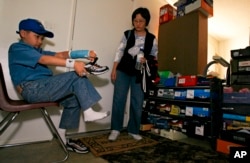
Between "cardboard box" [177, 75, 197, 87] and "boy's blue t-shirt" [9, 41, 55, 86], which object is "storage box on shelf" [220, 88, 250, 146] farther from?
"boy's blue t-shirt" [9, 41, 55, 86]

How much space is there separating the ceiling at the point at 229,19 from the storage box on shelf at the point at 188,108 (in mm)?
1639

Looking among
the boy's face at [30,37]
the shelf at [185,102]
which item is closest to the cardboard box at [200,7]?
the shelf at [185,102]

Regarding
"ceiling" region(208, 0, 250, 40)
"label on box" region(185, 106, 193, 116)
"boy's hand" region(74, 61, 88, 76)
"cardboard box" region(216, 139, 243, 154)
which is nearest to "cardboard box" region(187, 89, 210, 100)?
"label on box" region(185, 106, 193, 116)

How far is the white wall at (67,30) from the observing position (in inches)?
51.3

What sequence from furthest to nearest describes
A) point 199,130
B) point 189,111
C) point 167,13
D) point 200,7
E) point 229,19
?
point 229,19 < point 167,13 < point 200,7 < point 189,111 < point 199,130

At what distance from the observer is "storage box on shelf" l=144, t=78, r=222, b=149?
146 centimetres

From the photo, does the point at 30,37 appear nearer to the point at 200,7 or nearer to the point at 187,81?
the point at 187,81

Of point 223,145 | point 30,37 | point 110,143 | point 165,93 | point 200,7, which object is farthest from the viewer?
point 200,7

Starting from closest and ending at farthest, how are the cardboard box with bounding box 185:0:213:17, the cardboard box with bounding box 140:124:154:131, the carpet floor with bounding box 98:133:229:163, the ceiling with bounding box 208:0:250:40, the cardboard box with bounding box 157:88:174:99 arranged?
the carpet floor with bounding box 98:133:229:163
the cardboard box with bounding box 157:88:174:99
the cardboard box with bounding box 140:124:154:131
the cardboard box with bounding box 185:0:213:17
the ceiling with bounding box 208:0:250:40

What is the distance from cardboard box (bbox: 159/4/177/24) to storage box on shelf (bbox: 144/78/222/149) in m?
1.02

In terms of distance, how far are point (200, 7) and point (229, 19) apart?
4.06 ft

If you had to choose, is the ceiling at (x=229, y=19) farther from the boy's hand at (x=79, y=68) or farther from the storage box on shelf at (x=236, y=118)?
the boy's hand at (x=79, y=68)

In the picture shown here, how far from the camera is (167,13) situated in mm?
2350

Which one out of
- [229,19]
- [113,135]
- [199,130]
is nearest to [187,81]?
[199,130]
